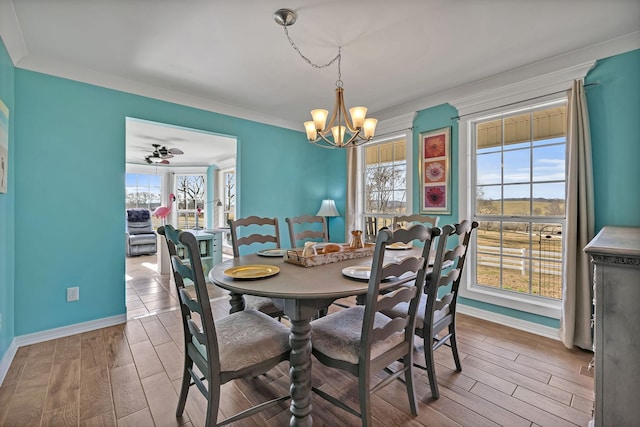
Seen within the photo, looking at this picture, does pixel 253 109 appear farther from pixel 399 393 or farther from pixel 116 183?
pixel 399 393

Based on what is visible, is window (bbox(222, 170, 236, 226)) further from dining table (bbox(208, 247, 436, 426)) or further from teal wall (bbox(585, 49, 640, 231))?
teal wall (bbox(585, 49, 640, 231))

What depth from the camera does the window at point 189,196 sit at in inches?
317

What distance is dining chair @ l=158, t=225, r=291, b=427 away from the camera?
1246mm

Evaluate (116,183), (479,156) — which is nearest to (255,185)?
(116,183)

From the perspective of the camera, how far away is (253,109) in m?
3.75

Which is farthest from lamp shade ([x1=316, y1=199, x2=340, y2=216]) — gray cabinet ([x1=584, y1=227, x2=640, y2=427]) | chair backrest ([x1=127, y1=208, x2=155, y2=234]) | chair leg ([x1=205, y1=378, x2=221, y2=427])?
chair backrest ([x1=127, y1=208, x2=155, y2=234])

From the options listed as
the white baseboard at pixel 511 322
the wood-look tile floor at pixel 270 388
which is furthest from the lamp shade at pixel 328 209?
the wood-look tile floor at pixel 270 388

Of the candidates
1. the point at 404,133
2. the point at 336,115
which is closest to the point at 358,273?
the point at 336,115

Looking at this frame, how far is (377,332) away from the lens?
135 cm

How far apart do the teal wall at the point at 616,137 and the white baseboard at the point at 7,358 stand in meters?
4.53

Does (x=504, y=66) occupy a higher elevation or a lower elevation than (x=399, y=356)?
higher

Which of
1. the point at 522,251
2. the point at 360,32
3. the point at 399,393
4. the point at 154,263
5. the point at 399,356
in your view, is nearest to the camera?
the point at 399,356

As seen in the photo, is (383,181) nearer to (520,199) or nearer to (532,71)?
(520,199)

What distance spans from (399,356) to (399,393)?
0.44 meters
